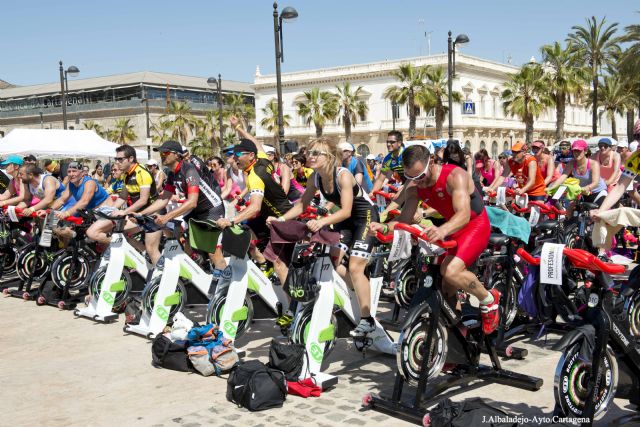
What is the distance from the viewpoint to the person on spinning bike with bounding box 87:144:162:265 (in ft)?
29.4

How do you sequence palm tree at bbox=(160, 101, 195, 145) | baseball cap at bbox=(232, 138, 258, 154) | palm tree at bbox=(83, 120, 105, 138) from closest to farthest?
baseball cap at bbox=(232, 138, 258, 154) → palm tree at bbox=(160, 101, 195, 145) → palm tree at bbox=(83, 120, 105, 138)

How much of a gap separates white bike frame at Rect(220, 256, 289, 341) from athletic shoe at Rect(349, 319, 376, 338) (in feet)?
4.55

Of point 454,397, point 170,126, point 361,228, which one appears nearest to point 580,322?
point 454,397

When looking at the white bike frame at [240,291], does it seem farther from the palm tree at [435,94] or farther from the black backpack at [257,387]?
the palm tree at [435,94]

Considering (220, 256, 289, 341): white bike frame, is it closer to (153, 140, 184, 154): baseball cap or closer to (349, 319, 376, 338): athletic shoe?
(349, 319, 376, 338): athletic shoe

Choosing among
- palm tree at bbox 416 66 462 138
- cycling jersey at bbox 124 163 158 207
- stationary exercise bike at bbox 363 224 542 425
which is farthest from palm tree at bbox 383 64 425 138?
stationary exercise bike at bbox 363 224 542 425

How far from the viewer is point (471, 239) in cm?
529

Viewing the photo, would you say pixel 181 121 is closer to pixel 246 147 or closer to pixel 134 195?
pixel 134 195

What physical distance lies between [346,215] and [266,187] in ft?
5.62

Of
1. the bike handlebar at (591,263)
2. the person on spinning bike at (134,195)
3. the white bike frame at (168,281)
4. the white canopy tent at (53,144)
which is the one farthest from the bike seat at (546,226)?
the white canopy tent at (53,144)

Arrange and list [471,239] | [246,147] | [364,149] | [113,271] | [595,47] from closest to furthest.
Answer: [471,239] → [246,147] → [113,271] → [595,47] → [364,149]

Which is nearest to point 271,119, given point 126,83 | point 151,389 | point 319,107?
point 319,107

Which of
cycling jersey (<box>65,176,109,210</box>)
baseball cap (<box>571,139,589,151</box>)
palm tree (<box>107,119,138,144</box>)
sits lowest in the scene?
cycling jersey (<box>65,176,109,210</box>)

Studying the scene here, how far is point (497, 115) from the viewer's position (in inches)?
2820
